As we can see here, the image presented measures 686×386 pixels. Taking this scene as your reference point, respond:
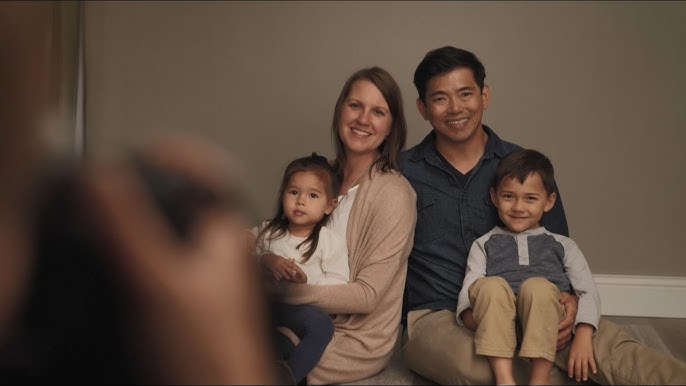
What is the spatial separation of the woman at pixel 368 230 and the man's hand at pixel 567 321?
0.39 meters

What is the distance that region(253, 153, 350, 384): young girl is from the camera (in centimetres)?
176

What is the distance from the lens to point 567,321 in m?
1.83

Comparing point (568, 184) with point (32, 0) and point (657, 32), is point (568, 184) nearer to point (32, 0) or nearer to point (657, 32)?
point (657, 32)

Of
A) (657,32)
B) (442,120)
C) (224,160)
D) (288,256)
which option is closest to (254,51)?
(442,120)

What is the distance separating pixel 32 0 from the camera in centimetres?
32

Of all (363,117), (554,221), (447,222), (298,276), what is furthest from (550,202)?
(298,276)

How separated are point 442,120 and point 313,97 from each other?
0.83 meters

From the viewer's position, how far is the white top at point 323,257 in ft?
6.10

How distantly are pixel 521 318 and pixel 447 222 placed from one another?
379 mm

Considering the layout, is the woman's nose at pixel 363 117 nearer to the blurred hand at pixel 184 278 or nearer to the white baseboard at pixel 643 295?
the white baseboard at pixel 643 295

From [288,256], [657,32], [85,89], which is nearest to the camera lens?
[288,256]

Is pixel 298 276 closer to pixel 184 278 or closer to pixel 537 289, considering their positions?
pixel 537 289

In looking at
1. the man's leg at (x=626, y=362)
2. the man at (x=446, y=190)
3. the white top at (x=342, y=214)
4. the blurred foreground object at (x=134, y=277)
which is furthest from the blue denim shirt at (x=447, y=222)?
the blurred foreground object at (x=134, y=277)

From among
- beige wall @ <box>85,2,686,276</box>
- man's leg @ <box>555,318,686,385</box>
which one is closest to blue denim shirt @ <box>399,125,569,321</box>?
man's leg @ <box>555,318,686,385</box>
